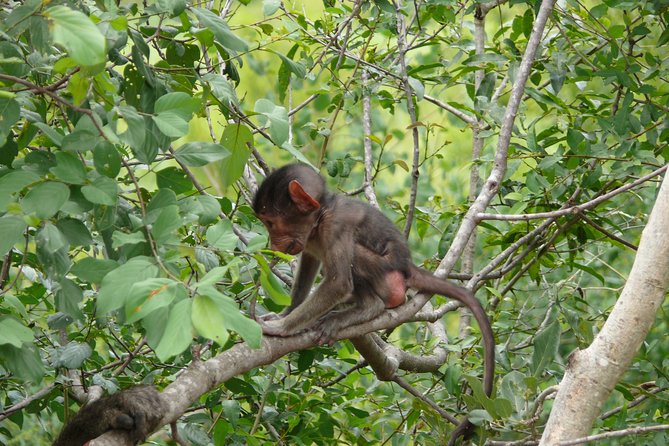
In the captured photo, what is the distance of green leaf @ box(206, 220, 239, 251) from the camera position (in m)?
2.85

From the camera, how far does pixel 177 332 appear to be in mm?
2221

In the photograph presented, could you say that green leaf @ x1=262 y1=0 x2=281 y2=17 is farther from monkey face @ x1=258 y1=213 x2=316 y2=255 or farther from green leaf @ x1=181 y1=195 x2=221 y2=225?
green leaf @ x1=181 y1=195 x2=221 y2=225

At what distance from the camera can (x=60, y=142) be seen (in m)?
2.90

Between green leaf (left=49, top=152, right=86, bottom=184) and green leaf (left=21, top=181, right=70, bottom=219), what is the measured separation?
0.03 m

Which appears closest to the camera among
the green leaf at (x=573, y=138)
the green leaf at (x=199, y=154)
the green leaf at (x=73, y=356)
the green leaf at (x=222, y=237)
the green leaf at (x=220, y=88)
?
the green leaf at (x=222, y=237)

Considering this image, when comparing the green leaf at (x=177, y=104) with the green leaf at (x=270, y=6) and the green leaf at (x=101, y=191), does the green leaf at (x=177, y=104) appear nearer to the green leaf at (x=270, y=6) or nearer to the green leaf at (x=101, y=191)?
the green leaf at (x=101, y=191)

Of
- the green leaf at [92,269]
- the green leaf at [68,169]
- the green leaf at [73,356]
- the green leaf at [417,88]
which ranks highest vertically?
the green leaf at [68,169]

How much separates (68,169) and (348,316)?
7.56ft

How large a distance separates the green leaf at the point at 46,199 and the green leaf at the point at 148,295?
456mm

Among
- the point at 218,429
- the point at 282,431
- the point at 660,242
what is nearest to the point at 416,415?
the point at 282,431

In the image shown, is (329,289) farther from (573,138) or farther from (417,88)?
(573,138)

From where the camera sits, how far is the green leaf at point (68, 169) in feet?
8.80

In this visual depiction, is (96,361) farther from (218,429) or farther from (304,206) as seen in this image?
(304,206)

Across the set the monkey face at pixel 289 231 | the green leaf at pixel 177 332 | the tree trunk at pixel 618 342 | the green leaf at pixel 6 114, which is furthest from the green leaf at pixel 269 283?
the monkey face at pixel 289 231
